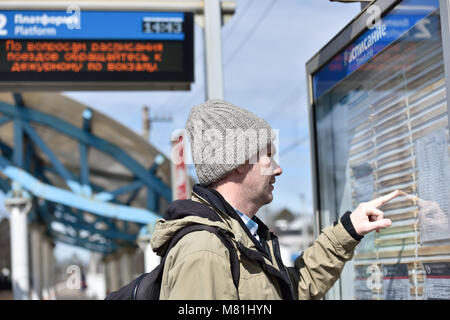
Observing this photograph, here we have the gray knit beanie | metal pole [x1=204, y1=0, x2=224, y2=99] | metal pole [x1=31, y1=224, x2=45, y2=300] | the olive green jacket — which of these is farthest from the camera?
metal pole [x1=31, y1=224, x2=45, y2=300]

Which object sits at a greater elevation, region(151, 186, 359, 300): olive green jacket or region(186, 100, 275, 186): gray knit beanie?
region(186, 100, 275, 186): gray knit beanie

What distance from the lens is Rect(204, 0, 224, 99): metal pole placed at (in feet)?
18.1

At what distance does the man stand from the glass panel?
85 centimetres

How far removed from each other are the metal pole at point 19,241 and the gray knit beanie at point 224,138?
41.3 ft

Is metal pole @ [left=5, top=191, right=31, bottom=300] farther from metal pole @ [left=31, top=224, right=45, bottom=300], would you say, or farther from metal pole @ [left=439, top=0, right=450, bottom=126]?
metal pole @ [left=439, top=0, right=450, bottom=126]

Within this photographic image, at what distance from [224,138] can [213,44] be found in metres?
3.68

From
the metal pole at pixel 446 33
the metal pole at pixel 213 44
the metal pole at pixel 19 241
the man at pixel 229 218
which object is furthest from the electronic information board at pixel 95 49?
the metal pole at pixel 19 241

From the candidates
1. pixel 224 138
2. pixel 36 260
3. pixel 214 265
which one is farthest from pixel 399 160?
pixel 36 260

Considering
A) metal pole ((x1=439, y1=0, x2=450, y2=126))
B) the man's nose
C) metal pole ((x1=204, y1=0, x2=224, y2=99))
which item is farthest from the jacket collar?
metal pole ((x1=204, y1=0, x2=224, y2=99))

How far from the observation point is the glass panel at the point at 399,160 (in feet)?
9.87
